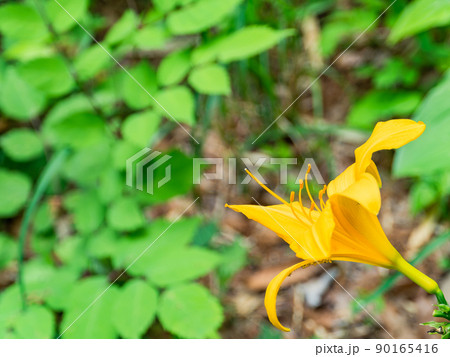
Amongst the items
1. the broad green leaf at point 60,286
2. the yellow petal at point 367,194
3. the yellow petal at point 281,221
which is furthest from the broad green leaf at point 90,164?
the yellow petal at point 367,194

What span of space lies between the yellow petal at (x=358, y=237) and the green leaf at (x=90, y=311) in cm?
56

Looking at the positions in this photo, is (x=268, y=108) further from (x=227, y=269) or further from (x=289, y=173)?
(x=227, y=269)

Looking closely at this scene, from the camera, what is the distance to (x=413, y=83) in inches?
Result: 61.7

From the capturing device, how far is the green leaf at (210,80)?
0.98m

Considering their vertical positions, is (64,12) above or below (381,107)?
above

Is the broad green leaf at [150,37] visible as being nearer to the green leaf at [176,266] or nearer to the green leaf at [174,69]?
the green leaf at [174,69]

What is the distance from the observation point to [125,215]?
1.13 m

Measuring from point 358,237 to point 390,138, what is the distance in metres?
0.14

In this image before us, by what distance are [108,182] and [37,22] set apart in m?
0.43

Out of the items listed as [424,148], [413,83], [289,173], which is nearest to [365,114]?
[413,83]

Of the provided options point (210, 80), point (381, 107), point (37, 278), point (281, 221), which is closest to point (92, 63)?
point (210, 80)

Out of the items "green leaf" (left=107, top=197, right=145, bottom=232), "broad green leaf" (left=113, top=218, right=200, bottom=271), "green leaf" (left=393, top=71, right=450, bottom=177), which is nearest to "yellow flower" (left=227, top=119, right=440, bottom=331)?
"green leaf" (left=393, top=71, right=450, bottom=177)

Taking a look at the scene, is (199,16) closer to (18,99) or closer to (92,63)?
(92,63)

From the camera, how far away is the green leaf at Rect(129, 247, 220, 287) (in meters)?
0.96
